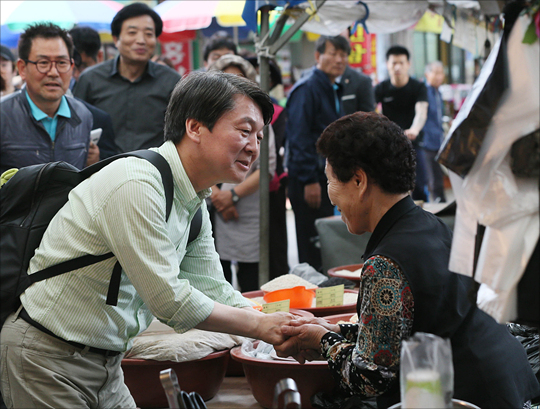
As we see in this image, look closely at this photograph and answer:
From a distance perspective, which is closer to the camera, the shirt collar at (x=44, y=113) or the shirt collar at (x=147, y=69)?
the shirt collar at (x=44, y=113)

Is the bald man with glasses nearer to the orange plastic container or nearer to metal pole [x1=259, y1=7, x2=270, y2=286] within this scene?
metal pole [x1=259, y1=7, x2=270, y2=286]

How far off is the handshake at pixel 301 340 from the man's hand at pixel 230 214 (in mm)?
2277

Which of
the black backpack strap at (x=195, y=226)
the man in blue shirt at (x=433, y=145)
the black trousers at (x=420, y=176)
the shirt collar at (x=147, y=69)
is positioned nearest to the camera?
the black backpack strap at (x=195, y=226)

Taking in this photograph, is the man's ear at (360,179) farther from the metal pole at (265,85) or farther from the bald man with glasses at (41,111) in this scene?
the metal pole at (265,85)

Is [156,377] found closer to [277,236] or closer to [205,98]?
[205,98]

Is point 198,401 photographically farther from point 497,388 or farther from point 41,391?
point 497,388

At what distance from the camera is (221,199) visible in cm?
410

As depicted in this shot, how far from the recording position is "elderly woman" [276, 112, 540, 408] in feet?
5.12

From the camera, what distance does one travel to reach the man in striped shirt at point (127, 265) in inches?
60.1

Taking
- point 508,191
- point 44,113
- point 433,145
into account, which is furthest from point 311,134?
point 508,191

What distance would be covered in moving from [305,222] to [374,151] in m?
3.37

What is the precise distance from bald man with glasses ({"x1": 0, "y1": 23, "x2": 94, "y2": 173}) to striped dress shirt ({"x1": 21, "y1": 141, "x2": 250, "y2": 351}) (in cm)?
167

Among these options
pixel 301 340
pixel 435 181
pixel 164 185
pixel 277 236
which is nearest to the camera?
pixel 164 185

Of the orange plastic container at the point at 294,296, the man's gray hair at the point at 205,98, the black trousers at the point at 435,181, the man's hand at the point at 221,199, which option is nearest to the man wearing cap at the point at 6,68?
the man's hand at the point at 221,199
